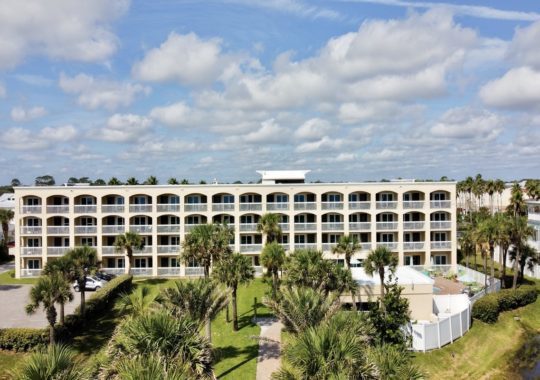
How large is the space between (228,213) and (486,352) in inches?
1227

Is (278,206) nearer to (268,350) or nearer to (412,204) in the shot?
(412,204)

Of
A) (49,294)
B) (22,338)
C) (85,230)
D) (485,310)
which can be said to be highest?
(85,230)

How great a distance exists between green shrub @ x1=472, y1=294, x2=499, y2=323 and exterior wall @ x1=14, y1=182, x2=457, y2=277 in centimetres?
1504

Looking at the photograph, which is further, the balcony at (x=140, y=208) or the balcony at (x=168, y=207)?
the balcony at (x=168, y=207)

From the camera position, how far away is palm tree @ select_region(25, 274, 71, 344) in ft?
84.2

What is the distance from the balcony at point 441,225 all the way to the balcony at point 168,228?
32.6 meters

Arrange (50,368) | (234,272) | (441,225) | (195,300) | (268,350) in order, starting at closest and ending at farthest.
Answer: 1. (50,368)
2. (195,300)
3. (268,350)
4. (234,272)
5. (441,225)

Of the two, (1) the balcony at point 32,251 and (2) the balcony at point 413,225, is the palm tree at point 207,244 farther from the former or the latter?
(2) the balcony at point 413,225

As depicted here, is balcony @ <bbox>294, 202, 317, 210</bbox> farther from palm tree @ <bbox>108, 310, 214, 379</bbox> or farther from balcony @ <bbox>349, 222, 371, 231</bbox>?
palm tree @ <bbox>108, 310, 214, 379</bbox>

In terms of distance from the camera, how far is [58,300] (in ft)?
87.2

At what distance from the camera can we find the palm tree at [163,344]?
14.5 m

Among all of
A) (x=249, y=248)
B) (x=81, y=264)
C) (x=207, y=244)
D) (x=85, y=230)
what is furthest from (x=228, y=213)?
(x=81, y=264)

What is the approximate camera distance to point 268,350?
2931cm

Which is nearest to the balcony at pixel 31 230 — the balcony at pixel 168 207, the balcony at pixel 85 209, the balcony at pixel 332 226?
the balcony at pixel 85 209
